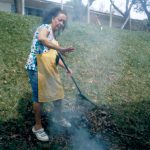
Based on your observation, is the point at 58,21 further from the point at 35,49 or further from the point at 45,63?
the point at 45,63

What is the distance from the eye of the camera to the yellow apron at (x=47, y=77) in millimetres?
4809

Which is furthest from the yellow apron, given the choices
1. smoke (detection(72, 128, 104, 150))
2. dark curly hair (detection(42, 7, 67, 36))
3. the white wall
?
the white wall

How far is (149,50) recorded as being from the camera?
11180mm

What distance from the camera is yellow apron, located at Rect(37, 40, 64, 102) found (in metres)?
4.81

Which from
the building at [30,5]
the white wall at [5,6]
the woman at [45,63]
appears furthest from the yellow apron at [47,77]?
the white wall at [5,6]

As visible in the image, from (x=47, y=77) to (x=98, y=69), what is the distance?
389cm

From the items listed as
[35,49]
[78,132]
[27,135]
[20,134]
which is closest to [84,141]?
[78,132]

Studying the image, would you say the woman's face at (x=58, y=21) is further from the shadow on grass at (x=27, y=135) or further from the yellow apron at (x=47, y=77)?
the shadow on grass at (x=27, y=135)

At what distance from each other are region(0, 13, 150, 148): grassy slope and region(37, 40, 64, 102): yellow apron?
99 cm

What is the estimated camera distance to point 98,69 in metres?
8.62

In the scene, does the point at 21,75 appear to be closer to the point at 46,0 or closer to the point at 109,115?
the point at 109,115

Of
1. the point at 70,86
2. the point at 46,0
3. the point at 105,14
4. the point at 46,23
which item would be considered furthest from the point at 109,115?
the point at 105,14

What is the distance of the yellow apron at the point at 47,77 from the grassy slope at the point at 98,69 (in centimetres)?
99

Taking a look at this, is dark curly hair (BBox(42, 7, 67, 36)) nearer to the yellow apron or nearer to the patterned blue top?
the patterned blue top
